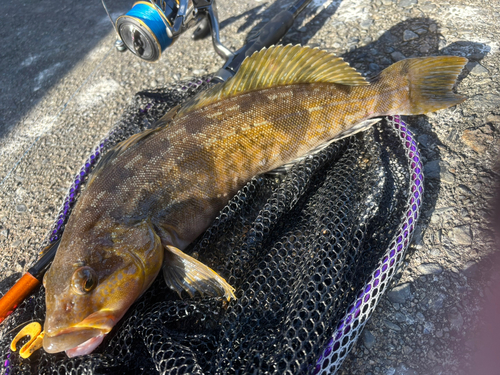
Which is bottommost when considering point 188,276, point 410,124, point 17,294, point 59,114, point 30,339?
point 410,124

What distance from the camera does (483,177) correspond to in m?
2.83

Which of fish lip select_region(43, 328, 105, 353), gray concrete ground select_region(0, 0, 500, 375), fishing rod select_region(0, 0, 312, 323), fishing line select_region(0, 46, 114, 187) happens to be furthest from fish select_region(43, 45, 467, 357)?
fishing line select_region(0, 46, 114, 187)

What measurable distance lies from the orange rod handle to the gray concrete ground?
0.62 meters

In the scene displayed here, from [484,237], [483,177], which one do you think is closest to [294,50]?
[483,177]

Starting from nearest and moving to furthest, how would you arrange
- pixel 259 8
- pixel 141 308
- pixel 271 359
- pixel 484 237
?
1. pixel 271 359
2. pixel 141 308
3. pixel 484 237
4. pixel 259 8

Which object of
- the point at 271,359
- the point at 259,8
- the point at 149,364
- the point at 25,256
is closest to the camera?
the point at 271,359

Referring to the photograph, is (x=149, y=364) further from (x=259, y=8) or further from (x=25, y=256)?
(x=259, y=8)

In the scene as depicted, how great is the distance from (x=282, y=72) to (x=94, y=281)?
2.16 m

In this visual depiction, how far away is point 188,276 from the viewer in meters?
2.33

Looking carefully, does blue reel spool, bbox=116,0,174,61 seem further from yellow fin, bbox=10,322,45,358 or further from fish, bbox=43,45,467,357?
yellow fin, bbox=10,322,45,358

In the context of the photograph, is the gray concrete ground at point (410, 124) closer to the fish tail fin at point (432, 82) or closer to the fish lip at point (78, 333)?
the fish tail fin at point (432, 82)

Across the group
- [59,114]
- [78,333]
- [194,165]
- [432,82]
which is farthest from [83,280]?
[432,82]

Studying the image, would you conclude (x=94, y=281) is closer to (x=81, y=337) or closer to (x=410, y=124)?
(x=81, y=337)

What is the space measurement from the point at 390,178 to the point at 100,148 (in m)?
2.59
